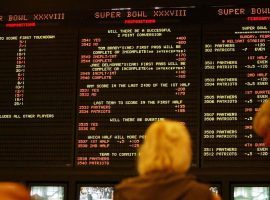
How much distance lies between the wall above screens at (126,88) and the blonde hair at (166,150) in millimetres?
1830

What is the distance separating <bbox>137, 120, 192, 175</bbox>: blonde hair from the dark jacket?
3 cm

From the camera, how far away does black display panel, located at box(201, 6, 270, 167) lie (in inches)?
146

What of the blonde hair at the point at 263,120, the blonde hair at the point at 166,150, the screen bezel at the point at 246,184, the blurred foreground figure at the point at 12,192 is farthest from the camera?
the screen bezel at the point at 246,184

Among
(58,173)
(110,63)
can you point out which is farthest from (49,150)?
(110,63)

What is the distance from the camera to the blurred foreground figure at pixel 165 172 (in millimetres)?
1805

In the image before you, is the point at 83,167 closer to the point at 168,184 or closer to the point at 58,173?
the point at 58,173

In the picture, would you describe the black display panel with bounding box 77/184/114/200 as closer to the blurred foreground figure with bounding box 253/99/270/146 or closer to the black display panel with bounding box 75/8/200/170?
the black display panel with bounding box 75/8/200/170

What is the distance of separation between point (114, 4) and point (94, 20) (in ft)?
0.61

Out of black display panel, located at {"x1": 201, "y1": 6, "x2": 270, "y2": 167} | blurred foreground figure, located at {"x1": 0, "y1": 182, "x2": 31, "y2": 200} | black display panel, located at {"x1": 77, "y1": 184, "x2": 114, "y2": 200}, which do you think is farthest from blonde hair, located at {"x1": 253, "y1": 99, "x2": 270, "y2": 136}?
black display panel, located at {"x1": 77, "y1": 184, "x2": 114, "y2": 200}

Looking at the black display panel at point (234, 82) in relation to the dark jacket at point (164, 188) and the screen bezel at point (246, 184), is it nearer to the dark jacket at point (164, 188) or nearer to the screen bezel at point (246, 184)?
the screen bezel at point (246, 184)

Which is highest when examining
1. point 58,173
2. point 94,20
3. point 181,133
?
point 94,20

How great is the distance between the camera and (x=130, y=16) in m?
4.04

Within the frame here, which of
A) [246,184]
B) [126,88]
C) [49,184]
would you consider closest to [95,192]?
[49,184]

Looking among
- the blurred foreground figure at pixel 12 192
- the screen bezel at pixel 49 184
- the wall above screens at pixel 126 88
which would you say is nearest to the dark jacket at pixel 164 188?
the blurred foreground figure at pixel 12 192
